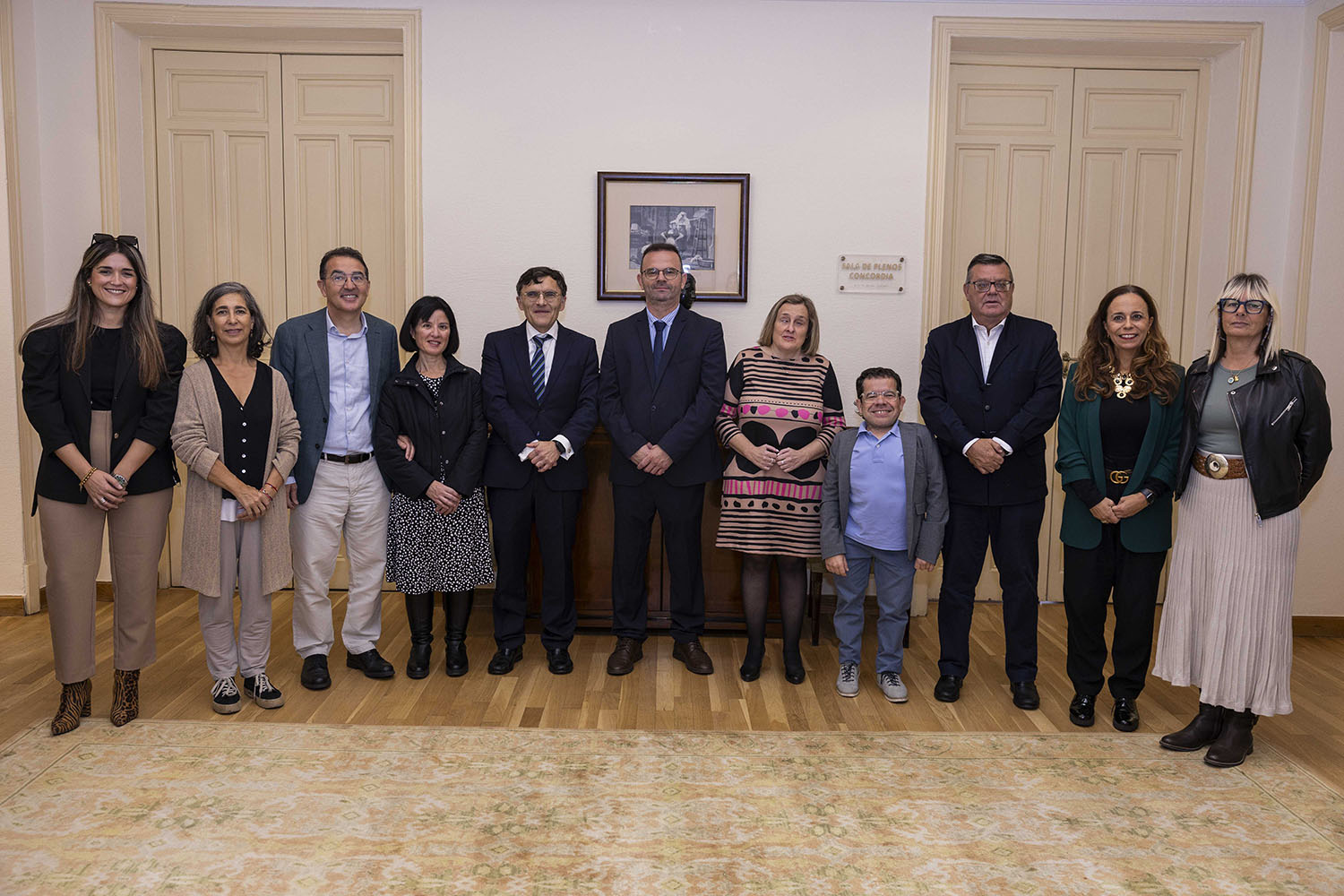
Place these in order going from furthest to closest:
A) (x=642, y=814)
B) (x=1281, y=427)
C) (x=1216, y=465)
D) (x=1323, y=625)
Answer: (x=1323, y=625)
(x=1216, y=465)
(x=1281, y=427)
(x=642, y=814)

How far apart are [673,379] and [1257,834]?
7.51 ft

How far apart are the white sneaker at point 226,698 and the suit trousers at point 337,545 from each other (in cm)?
30

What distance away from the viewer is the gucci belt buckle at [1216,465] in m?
2.87

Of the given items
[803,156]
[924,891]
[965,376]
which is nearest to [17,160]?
[803,156]

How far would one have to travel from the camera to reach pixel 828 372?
3617 millimetres

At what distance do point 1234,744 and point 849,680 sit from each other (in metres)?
1.24

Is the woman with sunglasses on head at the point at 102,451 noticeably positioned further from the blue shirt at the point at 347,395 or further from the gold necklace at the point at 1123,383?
the gold necklace at the point at 1123,383

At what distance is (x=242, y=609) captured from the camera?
316 cm

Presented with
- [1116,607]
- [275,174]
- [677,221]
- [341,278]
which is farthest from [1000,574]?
[275,174]

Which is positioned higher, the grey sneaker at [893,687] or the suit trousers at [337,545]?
the suit trousers at [337,545]

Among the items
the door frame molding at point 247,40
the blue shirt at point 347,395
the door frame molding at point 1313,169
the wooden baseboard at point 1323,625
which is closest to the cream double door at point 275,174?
the door frame molding at point 247,40

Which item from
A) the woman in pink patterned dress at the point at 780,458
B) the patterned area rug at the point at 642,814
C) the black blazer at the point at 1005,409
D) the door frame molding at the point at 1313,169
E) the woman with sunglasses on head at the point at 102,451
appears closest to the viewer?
the patterned area rug at the point at 642,814

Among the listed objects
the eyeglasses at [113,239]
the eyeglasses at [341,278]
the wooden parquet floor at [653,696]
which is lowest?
the wooden parquet floor at [653,696]

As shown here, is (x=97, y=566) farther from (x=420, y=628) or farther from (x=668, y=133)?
(x=668, y=133)
